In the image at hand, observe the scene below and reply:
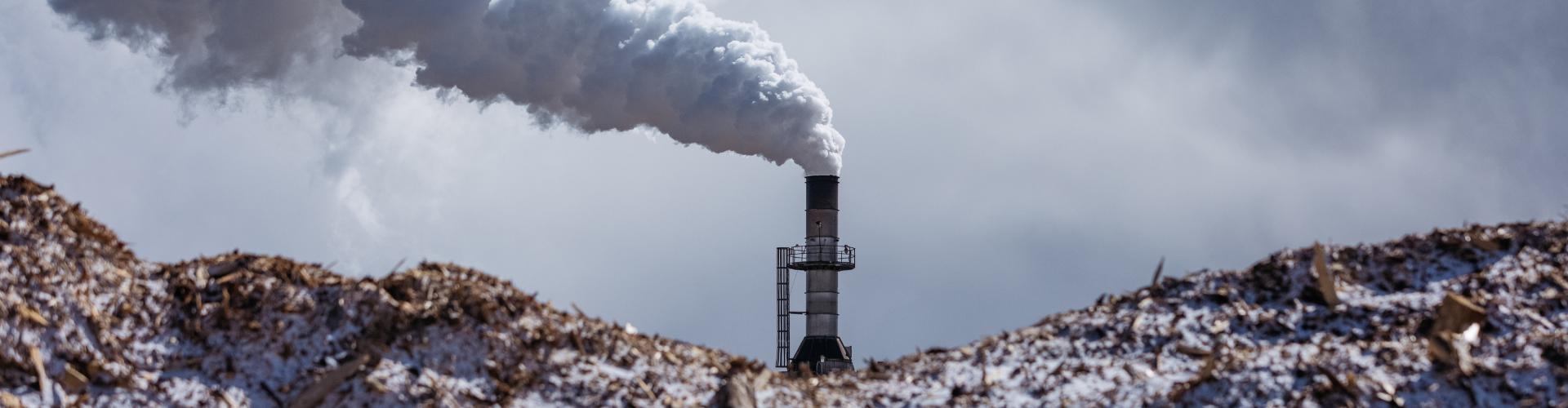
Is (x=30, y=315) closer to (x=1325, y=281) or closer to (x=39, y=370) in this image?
(x=39, y=370)

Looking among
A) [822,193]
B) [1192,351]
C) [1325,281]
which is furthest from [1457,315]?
[822,193]

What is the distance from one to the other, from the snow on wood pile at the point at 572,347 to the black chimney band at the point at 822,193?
19577 millimetres

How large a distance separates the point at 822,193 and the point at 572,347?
2220 cm

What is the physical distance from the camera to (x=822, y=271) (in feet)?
128

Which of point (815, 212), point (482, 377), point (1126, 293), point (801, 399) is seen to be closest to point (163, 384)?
point (482, 377)

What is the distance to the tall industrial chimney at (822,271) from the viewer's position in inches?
1512

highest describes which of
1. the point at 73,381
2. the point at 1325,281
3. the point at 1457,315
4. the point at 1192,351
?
the point at 1325,281

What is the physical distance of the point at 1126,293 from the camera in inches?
780

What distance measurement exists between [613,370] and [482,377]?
1.52m

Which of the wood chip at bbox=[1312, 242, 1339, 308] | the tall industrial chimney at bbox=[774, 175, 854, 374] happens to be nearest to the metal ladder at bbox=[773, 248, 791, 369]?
the tall industrial chimney at bbox=[774, 175, 854, 374]

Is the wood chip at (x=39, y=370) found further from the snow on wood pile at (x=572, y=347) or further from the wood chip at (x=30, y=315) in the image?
the wood chip at (x=30, y=315)

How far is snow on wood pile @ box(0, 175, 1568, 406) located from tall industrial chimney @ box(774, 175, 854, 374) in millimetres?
19703

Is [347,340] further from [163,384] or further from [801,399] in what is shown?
[801,399]

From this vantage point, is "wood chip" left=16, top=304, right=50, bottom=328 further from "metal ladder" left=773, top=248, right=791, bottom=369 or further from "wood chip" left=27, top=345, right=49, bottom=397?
"metal ladder" left=773, top=248, right=791, bottom=369
